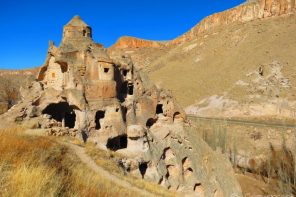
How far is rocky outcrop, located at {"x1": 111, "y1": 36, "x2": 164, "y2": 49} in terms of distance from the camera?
13350cm

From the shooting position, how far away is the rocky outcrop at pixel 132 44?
134 meters

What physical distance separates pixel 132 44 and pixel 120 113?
11869 cm

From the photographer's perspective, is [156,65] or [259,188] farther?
[156,65]

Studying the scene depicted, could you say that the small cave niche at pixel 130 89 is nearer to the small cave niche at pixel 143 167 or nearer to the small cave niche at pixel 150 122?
the small cave niche at pixel 150 122

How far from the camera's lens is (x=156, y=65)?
10538cm

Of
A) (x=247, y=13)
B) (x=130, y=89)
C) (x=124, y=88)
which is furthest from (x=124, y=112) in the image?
(x=247, y=13)

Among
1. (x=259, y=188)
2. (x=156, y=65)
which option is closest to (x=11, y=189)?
(x=259, y=188)

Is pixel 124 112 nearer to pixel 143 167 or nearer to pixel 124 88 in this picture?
pixel 124 88

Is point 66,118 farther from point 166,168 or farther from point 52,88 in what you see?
point 166,168

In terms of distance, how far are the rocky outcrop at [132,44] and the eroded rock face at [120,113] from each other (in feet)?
376

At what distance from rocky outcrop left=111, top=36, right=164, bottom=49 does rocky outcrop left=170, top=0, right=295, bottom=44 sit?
23625 mm

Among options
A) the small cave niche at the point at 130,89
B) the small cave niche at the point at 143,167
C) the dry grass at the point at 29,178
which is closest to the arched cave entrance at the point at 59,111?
the small cave niche at the point at 130,89

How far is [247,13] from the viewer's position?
9644cm

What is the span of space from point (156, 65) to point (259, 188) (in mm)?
76821
